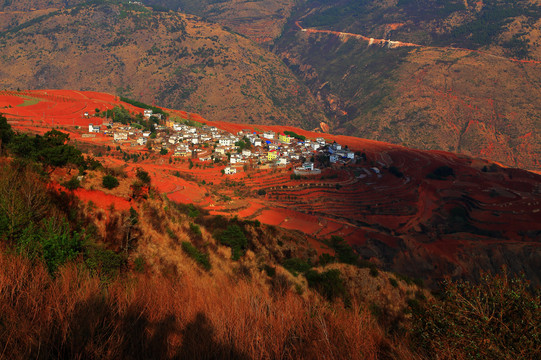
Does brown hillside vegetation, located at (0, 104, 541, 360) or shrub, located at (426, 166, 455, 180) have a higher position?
brown hillside vegetation, located at (0, 104, 541, 360)

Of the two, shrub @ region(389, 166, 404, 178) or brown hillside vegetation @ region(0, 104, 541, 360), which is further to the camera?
shrub @ region(389, 166, 404, 178)

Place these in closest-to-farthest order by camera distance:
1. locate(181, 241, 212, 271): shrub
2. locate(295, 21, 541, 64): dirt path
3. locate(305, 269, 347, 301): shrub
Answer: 1. locate(181, 241, 212, 271): shrub
2. locate(305, 269, 347, 301): shrub
3. locate(295, 21, 541, 64): dirt path

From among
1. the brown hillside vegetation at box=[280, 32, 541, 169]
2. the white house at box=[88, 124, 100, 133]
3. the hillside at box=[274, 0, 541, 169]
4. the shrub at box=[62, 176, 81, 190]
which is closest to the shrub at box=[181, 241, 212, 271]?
the shrub at box=[62, 176, 81, 190]

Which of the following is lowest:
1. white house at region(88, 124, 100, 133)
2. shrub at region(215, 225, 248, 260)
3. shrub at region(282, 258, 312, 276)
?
shrub at region(282, 258, 312, 276)

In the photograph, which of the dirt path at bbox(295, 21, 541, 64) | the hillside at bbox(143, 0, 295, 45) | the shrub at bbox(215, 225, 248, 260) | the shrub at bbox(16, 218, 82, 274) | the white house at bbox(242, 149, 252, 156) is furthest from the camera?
the hillside at bbox(143, 0, 295, 45)

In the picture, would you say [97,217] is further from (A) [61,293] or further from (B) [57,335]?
(B) [57,335]

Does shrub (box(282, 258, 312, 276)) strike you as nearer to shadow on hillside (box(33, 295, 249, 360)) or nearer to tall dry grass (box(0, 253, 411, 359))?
tall dry grass (box(0, 253, 411, 359))
